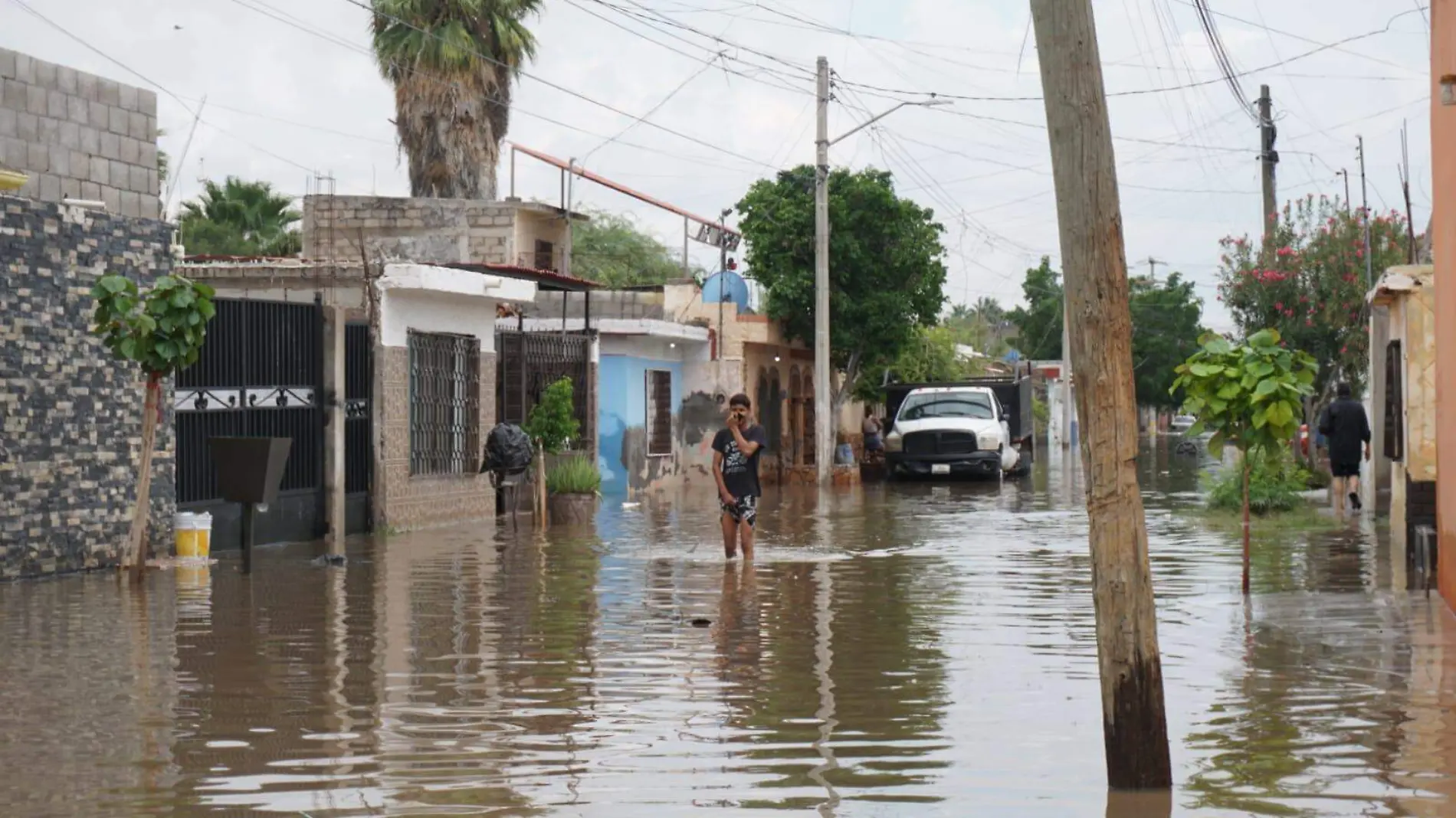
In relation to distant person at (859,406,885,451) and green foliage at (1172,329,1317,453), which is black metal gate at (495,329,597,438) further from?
distant person at (859,406,885,451)

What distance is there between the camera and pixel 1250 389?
13641mm

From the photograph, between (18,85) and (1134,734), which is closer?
(1134,734)

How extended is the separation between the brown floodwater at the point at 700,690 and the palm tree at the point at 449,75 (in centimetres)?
2623

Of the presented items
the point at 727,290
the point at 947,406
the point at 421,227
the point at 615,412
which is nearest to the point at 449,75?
the point at 421,227

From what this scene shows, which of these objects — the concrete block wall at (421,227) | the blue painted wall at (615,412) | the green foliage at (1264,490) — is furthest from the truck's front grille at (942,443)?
the green foliage at (1264,490)

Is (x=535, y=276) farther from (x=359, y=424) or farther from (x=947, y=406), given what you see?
(x=947, y=406)

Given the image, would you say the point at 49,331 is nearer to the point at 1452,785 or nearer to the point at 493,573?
the point at 493,573

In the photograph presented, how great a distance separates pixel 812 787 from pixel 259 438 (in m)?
9.93

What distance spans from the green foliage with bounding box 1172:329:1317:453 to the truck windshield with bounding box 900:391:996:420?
24.2 m

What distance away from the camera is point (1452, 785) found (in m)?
7.05

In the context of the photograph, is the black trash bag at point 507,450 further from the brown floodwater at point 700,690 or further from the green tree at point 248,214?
the green tree at point 248,214

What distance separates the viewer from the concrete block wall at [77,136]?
15758 mm

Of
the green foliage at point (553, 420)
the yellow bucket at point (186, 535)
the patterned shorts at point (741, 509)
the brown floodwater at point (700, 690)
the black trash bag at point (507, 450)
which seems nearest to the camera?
the brown floodwater at point (700, 690)

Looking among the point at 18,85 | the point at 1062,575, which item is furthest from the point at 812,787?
the point at 18,85
